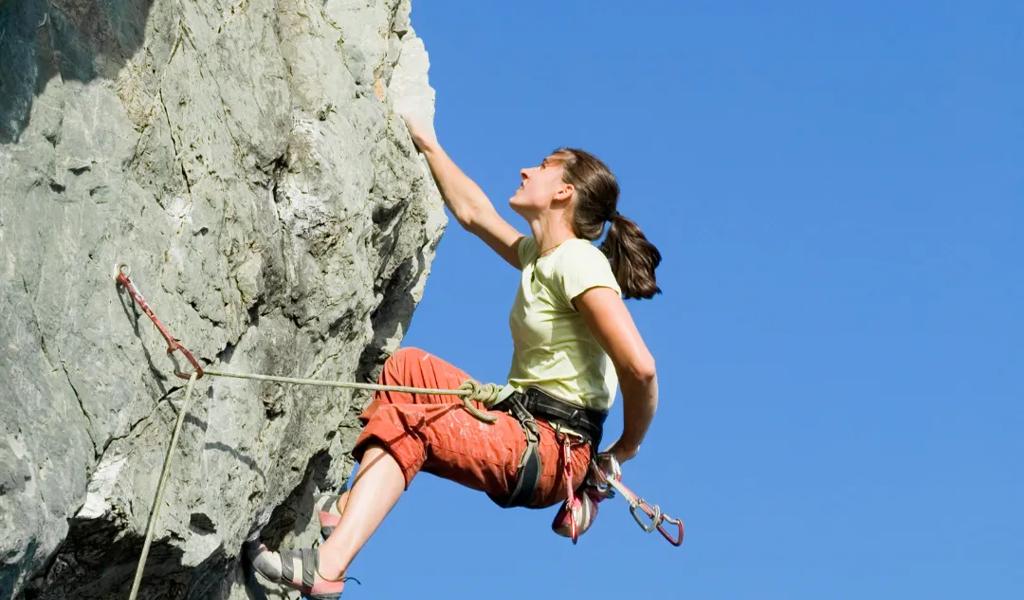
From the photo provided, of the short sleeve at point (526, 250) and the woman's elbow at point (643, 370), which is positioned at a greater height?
the short sleeve at point (526, 250)

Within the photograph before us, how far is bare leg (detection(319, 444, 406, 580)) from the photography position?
6543 millimetres

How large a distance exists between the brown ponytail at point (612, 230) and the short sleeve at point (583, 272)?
31 cm

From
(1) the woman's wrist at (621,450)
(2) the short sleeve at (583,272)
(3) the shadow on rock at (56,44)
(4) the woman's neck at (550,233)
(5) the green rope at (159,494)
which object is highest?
(4) the woman's neck at (550,233)

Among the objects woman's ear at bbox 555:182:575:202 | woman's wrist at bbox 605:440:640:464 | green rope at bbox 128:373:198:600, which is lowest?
green rope at bbox 128:373:198:600

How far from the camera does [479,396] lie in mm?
7070

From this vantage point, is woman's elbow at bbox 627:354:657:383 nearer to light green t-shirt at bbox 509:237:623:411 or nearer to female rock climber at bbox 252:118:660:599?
female rock climber at bbox 252:118:660:599

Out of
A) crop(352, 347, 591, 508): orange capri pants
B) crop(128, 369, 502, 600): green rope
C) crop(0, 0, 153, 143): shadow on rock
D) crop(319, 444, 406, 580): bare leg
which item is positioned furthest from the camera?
crop(352, 347, 591, 508): orange capri pants

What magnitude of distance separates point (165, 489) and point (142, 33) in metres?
1.86

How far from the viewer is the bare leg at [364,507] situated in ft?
21.5

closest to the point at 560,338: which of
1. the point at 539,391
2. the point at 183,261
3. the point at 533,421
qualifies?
the point at 539,391

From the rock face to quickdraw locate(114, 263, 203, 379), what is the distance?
0.04 meters

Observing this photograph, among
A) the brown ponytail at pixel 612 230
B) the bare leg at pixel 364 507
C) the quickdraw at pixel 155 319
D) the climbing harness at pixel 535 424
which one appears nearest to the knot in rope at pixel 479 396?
the climbing harness at pixel 535 424

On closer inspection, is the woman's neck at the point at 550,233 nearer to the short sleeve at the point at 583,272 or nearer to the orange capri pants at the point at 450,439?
the short sleeve at the point at 583,272

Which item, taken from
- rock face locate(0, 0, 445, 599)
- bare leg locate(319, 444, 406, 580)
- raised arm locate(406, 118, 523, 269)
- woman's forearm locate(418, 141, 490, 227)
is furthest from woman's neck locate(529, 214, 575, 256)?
bare leg locate(319, 444, 406, 580)
